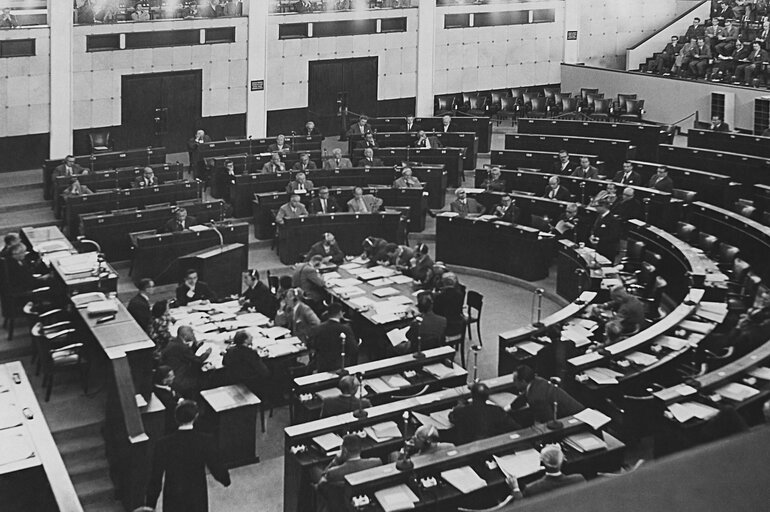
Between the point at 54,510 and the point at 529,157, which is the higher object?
the point at 529,157

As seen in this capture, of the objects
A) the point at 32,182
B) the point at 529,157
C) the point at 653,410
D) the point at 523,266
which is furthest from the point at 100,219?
the point at 653,410

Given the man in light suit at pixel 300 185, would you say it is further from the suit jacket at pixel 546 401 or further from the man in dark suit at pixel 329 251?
the suit jacket at pixel 546 401

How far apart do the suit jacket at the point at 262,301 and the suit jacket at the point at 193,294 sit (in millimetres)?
638

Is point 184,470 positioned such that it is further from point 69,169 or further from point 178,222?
point 69,169

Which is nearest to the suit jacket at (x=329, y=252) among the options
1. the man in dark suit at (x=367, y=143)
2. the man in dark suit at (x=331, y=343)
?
the man in dark suit at (x=331, y=343)

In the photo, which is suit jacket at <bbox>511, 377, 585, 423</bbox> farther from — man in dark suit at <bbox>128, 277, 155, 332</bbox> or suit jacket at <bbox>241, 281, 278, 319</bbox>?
suit jacket at <bbox>241, 281, 278, 319</bbox>

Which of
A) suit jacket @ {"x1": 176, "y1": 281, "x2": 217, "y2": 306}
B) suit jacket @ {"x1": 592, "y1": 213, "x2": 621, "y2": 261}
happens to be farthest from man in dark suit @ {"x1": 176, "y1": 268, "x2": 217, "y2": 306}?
suit jacket @ {"x1": 592, "y1": 213, "x2": 621, "y2": 261}

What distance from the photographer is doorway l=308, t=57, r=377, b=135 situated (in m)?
25.7

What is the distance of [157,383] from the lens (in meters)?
10.2

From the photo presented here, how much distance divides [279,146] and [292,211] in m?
3.85

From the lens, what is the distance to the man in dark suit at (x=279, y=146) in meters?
20.2

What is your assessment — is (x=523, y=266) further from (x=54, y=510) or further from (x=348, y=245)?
(x=54, y=510)

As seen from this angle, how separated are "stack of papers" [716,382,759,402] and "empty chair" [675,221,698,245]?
19.1ft

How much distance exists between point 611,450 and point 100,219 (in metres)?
10.2
